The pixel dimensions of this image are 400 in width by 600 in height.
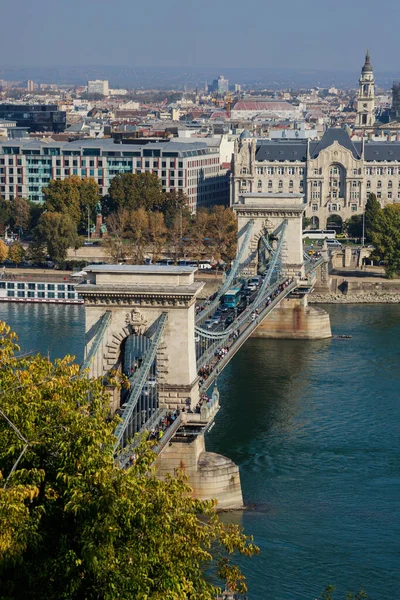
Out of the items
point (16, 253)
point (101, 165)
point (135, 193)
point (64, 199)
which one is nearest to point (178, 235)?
point (135, 193)

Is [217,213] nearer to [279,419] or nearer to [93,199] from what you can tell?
[93,199]

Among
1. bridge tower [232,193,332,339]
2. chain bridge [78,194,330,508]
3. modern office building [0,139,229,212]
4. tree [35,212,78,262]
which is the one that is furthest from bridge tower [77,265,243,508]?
modern office building [0,139,229,212]

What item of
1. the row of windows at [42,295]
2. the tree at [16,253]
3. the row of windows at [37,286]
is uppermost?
the tree at [16,253]

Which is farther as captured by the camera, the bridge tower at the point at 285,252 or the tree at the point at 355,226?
the tree at the point at 355,226

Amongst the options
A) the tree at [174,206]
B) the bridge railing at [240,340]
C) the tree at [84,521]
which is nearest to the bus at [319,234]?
the tree at [174,206]

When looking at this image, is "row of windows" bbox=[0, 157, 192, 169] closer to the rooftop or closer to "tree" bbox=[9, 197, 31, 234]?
"tree" bbox=[9, 197, 31, 234]

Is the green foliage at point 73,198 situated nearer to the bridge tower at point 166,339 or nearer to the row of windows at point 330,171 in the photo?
the row of windows at point 330,171
